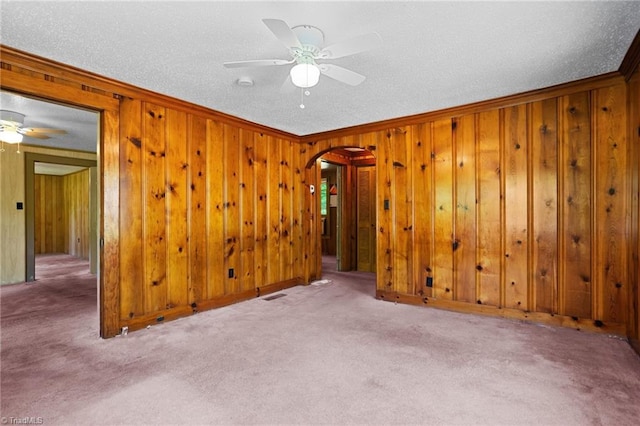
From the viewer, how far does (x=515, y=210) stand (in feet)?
12.0

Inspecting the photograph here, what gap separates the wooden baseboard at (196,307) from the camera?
3.33 m

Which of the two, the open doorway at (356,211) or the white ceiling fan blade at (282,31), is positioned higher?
the white ceiling fan blade at (282,31)

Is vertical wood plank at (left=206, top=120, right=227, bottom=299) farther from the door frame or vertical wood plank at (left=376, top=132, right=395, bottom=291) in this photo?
the door frame

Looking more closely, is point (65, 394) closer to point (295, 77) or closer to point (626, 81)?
point (295, 77)

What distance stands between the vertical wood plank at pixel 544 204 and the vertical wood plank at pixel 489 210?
1.12ft

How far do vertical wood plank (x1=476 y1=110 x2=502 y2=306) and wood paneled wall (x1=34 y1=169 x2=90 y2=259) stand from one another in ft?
33.7

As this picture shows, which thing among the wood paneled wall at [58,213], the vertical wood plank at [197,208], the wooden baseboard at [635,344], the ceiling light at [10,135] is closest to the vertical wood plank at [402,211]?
the wooden baseboard at [635,344]

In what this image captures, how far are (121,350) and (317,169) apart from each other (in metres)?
3.92

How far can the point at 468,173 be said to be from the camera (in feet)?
13.0

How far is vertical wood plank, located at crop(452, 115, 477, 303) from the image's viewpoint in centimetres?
392

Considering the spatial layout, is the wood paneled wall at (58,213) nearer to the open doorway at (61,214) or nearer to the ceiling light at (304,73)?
the open doorway at (61,214)

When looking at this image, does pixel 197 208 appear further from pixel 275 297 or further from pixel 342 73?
pixel 342 73

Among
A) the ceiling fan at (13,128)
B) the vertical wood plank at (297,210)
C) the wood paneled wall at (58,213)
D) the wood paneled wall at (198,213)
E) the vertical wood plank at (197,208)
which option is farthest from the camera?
the wood paneled wall at (58,213)

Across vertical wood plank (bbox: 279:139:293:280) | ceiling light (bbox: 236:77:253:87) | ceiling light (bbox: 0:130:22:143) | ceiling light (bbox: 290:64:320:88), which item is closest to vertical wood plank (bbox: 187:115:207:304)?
ceiling light (bbox: 236:77:253:87)
